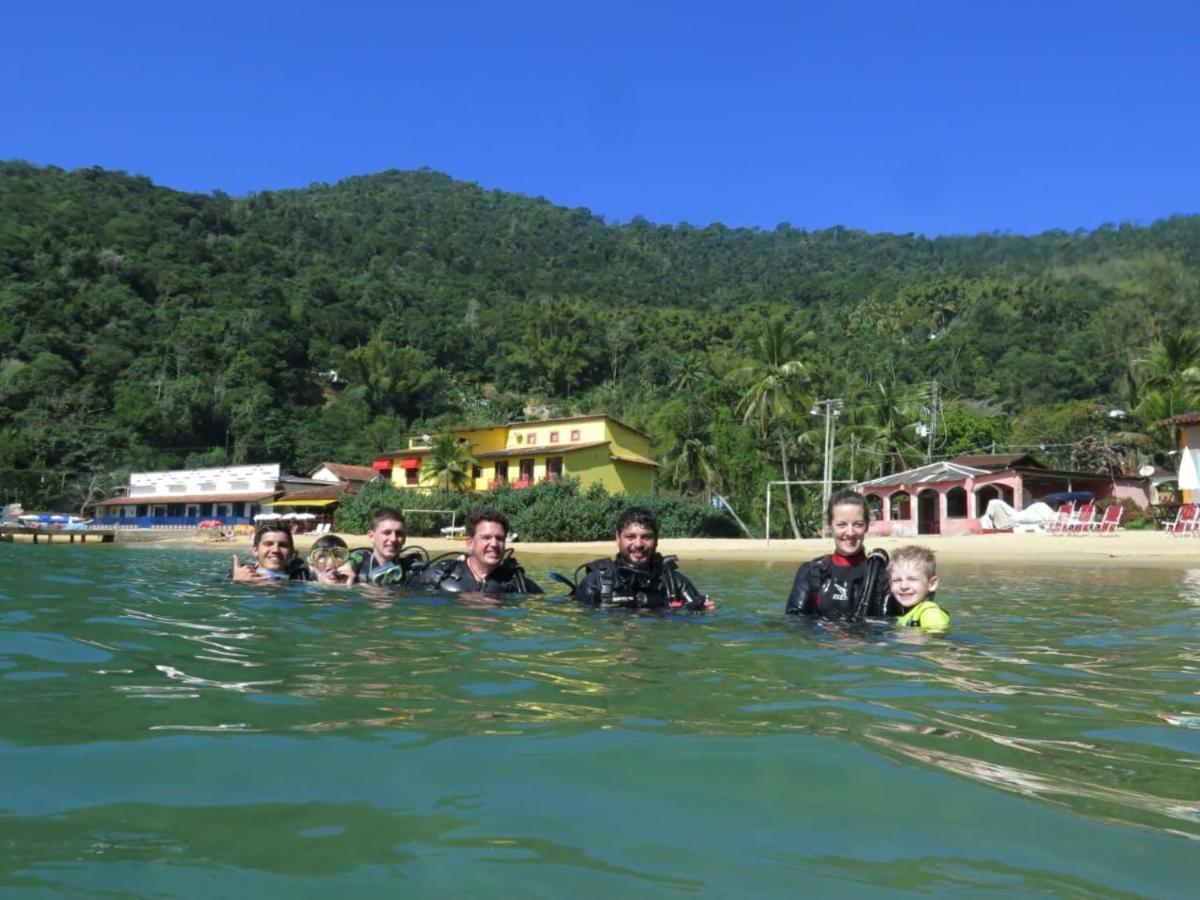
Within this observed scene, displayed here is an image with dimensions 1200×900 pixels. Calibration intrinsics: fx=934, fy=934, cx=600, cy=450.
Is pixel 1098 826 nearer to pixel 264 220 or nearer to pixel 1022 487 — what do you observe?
pixel 1022 487

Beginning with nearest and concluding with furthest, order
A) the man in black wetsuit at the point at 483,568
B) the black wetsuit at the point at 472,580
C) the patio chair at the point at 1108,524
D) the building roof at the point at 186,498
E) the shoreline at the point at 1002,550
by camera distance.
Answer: the man in black wetsuit at the point at 483,568 → the black wetsuit at the point at 472,580 → the shoreline at the point at 1002,550 → the patio chair at the point at 1108,524 → the building roof at the point at 186,498

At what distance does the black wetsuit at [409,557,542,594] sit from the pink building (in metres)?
33.2

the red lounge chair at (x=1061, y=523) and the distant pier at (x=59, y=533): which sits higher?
the red lounge chair at (x=1061, y=523)

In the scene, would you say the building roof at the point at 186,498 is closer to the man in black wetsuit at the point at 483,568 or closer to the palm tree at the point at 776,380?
the palm tree at the point at 776,380

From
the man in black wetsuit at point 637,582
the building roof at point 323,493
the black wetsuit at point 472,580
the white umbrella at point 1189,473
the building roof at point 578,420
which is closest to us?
the man in black wetsuit at point 637,582

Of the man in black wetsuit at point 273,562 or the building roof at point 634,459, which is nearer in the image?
the man in black wetsuit at point 273,562

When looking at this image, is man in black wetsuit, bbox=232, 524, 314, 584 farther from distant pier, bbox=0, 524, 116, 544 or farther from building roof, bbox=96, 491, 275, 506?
building roof, bbox=96, 491, 275, 506

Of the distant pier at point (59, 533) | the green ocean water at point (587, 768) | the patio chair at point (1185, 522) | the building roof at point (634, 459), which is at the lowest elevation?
the distant pier at point (59, 533)

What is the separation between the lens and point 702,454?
51094mm

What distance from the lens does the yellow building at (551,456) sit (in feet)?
169

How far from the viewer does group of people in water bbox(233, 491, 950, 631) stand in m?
6.70

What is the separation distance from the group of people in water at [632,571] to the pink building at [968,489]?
33.2 meters

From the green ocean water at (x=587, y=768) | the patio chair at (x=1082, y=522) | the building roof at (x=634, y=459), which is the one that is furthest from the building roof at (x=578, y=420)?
the green ocean water at (x=587, y=768)

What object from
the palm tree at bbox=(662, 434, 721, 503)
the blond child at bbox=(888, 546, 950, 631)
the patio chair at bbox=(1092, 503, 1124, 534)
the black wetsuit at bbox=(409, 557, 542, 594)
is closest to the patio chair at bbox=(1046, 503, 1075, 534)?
the patio chair at bbox=(1092, 503, 1124, 534)
